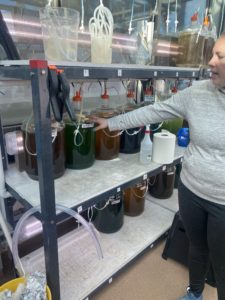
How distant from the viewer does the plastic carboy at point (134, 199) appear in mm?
1817

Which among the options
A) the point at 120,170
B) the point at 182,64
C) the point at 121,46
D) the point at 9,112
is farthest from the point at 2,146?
the point at 182,64

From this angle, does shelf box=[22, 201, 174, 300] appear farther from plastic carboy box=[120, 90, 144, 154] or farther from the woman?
plastic carboy box=[120, 90, 144, 154]

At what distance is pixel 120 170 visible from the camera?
1.25 m

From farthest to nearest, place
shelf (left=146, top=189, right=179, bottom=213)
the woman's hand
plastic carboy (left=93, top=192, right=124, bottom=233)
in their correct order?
shelf (left=146, top=189, right=179, bottom=213), plastic carboy (left=93, top=192, right=124, bottom=233), the woman's hand

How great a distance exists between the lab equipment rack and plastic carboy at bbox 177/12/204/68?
30cm

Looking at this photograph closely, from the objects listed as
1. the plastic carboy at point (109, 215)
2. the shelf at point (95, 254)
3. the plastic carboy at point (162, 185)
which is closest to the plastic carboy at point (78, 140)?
the plastic carboy at point (109, 215)

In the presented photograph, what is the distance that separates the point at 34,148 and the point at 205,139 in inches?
29.3

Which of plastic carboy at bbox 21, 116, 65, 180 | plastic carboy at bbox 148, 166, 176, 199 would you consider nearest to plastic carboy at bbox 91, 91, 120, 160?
plastic carboy at bbox 21, 116, 65, 180

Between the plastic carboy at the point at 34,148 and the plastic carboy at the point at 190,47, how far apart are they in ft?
3.42

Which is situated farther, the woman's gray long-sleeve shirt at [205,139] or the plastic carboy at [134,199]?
the plastic carboy at [134,199]

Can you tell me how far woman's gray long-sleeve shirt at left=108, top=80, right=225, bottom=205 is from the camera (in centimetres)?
94

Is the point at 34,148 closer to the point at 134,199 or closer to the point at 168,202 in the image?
the point at 134,199

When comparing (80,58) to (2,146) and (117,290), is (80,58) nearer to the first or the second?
(2,146)

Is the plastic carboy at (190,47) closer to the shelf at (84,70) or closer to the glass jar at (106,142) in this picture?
the shelf at (84,70)
